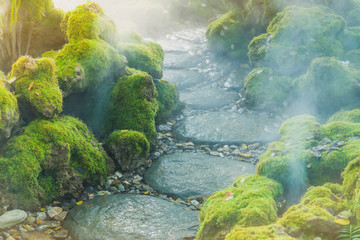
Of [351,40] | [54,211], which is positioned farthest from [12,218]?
[351,40]

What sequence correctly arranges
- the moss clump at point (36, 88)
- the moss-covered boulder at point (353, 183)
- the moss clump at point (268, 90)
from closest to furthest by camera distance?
the moss-covered boulder at point (353, 183), the moss clump at point (36, 88), the moss clump at point (268, 90)

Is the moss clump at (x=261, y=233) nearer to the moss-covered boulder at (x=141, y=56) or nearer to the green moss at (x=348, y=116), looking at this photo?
the green moss at (x=348, y=116)

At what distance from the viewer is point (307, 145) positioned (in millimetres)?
5570

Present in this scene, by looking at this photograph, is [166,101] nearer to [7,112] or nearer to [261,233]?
[7,112]

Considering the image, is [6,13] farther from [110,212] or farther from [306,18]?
[306,18]

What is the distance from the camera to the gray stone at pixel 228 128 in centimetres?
837

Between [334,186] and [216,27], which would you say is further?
[216,27]

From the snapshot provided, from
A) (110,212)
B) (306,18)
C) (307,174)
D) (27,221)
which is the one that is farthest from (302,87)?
(27,221)

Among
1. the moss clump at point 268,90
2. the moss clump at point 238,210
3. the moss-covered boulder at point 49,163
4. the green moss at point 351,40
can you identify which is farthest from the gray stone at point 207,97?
the moss clump at point 238,210

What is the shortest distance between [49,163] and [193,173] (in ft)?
9.06

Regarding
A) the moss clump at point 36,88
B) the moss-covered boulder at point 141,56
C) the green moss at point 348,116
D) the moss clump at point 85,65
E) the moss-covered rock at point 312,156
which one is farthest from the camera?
the moss-covered boulder at point 141,56

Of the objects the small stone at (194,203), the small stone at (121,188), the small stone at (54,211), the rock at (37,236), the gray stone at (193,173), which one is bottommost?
the small stone at (194,203)

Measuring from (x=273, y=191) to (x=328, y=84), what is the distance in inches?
192

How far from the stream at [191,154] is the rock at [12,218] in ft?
2.07
